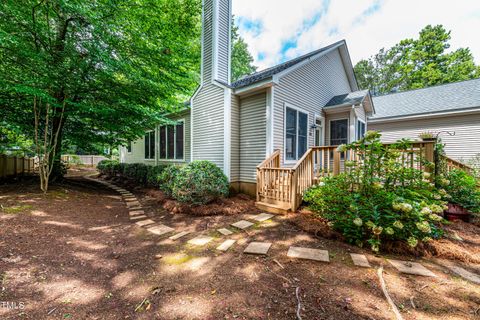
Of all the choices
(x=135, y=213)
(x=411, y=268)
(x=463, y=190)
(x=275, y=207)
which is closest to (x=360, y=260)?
(x=411, y=268)

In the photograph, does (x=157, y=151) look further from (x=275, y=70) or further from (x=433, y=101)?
(x=433, y=101)

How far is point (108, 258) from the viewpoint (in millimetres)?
2811

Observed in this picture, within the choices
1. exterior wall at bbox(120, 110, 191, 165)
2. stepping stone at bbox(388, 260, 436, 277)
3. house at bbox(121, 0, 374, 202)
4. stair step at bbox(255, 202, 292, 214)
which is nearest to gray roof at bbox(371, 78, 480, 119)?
house at bbox(121, 0, 374, 202)

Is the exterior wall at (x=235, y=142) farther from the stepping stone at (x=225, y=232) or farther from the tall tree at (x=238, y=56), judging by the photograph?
the tall tree at (x=238, y=56)

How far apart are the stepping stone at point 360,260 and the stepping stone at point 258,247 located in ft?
3.85

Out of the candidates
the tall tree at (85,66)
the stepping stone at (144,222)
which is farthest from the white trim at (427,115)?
the stepping stone at (144,222)

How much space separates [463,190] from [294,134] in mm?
4214

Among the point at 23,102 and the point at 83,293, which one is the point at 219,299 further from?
the point at 23,102

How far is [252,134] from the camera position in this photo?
6.34m

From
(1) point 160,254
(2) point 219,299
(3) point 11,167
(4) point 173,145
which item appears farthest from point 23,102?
(2) point 219,299

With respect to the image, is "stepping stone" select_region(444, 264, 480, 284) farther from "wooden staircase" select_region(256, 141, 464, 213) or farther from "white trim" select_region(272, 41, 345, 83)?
"white trim" select_region(272, 41, 345, 83)

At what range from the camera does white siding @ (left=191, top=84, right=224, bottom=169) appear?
669 cm

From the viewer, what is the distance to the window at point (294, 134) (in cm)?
648

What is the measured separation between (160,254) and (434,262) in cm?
390
